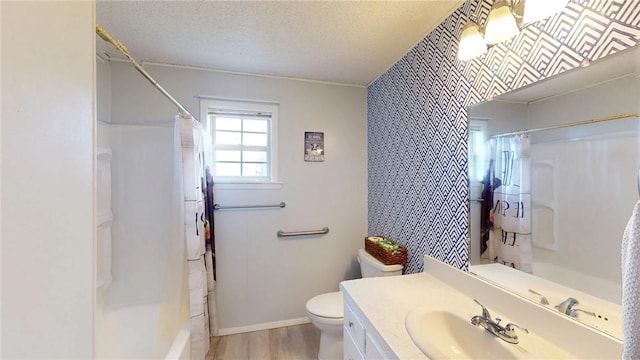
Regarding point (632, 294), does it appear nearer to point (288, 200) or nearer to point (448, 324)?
point (448, 324)

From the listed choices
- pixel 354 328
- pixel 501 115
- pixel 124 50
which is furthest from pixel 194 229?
pixel 501 115

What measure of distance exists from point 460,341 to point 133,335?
195cm

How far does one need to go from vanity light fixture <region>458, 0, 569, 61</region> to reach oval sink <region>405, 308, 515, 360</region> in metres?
1.11

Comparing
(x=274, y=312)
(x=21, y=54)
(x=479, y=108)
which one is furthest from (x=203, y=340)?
(x=479, y=108)

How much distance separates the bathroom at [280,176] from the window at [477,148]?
49 millimetres

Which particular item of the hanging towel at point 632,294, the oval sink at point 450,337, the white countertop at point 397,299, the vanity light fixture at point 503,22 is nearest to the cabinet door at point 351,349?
the white countertop at point 397,299

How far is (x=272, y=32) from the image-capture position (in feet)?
4.98

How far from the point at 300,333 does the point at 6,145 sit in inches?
87.9

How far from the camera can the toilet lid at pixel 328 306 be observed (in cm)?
164

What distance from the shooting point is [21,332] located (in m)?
0.37

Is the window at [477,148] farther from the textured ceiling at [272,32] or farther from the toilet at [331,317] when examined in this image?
the toilet at [331,317]

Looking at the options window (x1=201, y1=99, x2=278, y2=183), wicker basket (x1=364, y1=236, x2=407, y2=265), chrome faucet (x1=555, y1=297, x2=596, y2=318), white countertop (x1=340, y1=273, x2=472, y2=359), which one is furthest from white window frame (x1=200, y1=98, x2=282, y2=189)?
chrome faucet (x1=555, y1=297, x2=596, y2=318)

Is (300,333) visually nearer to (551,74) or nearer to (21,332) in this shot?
(21,332)

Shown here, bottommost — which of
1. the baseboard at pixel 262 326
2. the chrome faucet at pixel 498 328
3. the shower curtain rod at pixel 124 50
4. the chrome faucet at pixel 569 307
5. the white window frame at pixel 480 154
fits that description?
the baseboard at pixel 262 326
